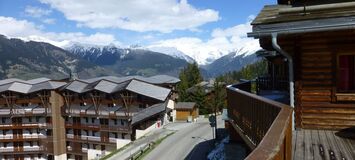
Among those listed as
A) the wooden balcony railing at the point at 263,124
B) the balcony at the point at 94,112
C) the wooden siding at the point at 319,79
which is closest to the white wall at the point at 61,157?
the balcony at the point at 94,112

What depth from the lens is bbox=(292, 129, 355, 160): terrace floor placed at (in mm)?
7793

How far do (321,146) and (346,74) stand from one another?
3.01 meters

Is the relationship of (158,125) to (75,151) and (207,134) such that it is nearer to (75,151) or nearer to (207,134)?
(207,134)

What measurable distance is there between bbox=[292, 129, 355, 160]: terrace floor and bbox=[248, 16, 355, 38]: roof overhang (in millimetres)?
2615

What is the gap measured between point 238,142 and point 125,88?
40.8m

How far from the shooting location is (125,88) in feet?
199

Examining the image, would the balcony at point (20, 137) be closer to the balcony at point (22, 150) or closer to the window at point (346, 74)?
the balcony at point (22, 150)

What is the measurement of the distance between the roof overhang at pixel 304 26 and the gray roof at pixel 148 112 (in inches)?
1798

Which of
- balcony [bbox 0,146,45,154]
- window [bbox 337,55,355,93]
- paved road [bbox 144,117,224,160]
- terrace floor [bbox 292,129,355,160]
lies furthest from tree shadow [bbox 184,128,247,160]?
balcony [bbox 0,146,45,154]

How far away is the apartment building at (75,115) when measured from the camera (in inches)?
2419

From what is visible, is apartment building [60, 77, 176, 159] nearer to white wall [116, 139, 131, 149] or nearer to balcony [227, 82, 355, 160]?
white wall [116, 139, 131, 149]

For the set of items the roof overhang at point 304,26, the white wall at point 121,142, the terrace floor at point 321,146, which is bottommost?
the white wall at point 121,142

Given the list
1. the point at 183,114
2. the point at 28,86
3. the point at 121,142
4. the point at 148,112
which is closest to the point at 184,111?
the point at 183,114

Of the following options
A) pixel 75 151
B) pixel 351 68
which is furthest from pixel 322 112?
pixel 75 151
